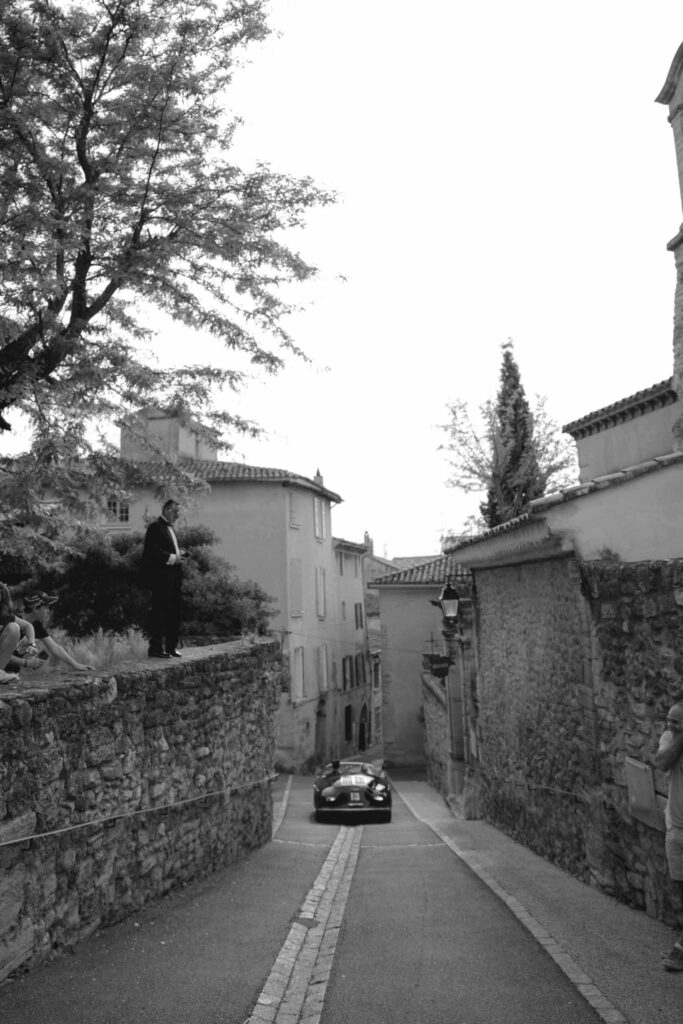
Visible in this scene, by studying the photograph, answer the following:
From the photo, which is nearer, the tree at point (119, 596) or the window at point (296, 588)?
the tree at point (119, 596)

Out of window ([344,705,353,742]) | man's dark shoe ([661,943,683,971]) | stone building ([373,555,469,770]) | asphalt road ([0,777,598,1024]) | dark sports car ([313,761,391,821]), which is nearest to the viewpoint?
asphalt road ([0,777,598,1024])

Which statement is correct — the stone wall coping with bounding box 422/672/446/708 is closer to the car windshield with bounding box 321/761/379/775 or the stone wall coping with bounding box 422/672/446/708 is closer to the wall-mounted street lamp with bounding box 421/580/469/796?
the wall-mounted street lamp with bounding box 421/580/469/796

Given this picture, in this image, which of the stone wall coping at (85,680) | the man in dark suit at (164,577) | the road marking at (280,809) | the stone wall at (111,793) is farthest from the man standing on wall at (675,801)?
the road marking at (280,809)

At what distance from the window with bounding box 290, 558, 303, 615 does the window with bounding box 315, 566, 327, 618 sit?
290cm

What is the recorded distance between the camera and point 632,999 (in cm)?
480

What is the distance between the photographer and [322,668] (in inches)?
1412

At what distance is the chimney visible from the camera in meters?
13.2

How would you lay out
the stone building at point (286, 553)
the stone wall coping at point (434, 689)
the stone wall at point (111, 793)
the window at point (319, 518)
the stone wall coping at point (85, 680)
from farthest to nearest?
the window at point (319, 518) < the stone building at point (286, 553) < the stone wall coping at point (434, 689) < the stone wall coping at point (85, 680) < the stone wall at point (111, 793)

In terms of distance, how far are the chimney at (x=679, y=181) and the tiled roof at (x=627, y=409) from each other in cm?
210

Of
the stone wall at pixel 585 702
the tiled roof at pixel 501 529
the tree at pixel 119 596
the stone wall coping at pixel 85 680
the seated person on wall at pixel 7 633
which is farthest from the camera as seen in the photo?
the tree at pixel 119 596

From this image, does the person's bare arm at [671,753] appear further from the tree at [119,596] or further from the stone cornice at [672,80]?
the tree at [119,596]

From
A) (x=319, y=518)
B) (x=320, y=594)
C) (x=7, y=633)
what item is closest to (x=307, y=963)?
(x=7, y=633)

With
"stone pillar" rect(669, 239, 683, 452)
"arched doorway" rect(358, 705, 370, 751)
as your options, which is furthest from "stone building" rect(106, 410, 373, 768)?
"stone pillar" rect(669, 239, 683, 452)

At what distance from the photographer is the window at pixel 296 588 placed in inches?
1262
